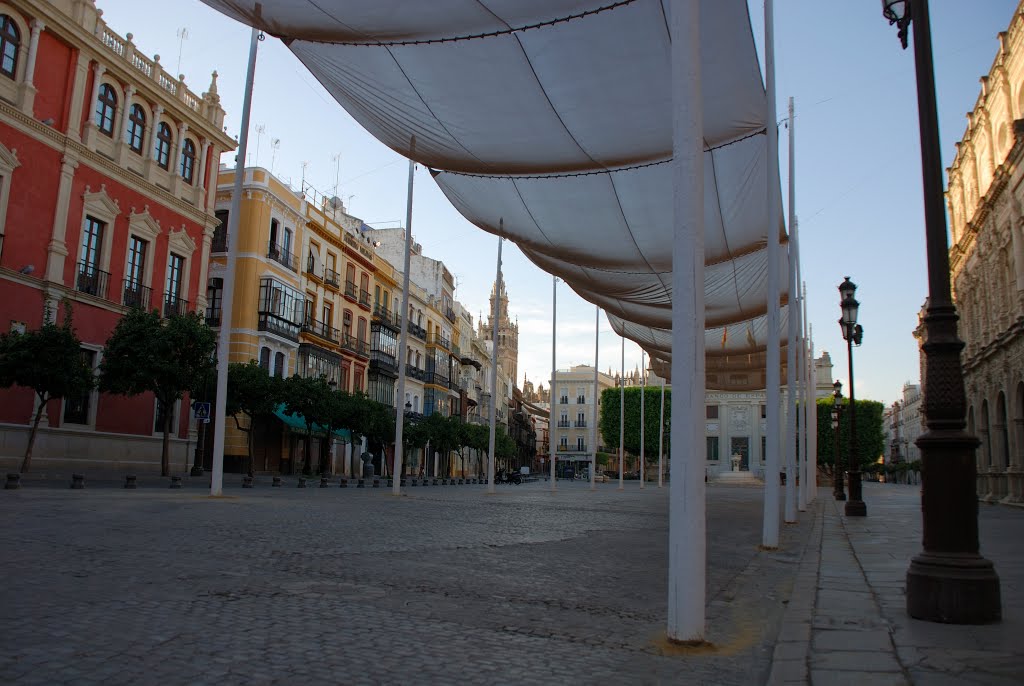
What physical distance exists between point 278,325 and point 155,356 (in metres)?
16.3

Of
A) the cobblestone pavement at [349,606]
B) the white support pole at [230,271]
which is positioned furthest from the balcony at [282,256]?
the cobblestone pavement at [349,606]

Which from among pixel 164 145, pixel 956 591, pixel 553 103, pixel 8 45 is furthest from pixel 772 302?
pixel 164 145

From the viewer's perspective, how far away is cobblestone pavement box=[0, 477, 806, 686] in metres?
4.02

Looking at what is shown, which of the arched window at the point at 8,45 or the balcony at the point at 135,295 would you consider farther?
the balcony at the point at 135,295

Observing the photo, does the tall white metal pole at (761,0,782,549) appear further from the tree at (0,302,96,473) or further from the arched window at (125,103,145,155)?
the arched window at (125,103,145,155)

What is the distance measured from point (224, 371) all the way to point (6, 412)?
13.0 m

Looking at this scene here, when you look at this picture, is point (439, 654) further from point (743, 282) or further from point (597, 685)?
point (743, 282)

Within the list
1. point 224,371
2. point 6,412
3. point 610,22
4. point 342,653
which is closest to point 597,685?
point 342,653

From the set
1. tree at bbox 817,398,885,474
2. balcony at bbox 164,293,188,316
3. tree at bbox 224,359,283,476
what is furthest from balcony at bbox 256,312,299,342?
tree at bbox 817,398,885,474

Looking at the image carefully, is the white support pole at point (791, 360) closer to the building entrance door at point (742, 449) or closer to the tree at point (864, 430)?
the tree at point (864, 430)

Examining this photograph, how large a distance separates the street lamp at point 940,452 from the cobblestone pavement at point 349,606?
3.78 ft

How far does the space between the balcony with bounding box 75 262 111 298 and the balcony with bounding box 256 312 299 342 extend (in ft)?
38.0

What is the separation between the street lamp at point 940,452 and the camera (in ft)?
18.1

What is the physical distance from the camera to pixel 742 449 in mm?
92500
